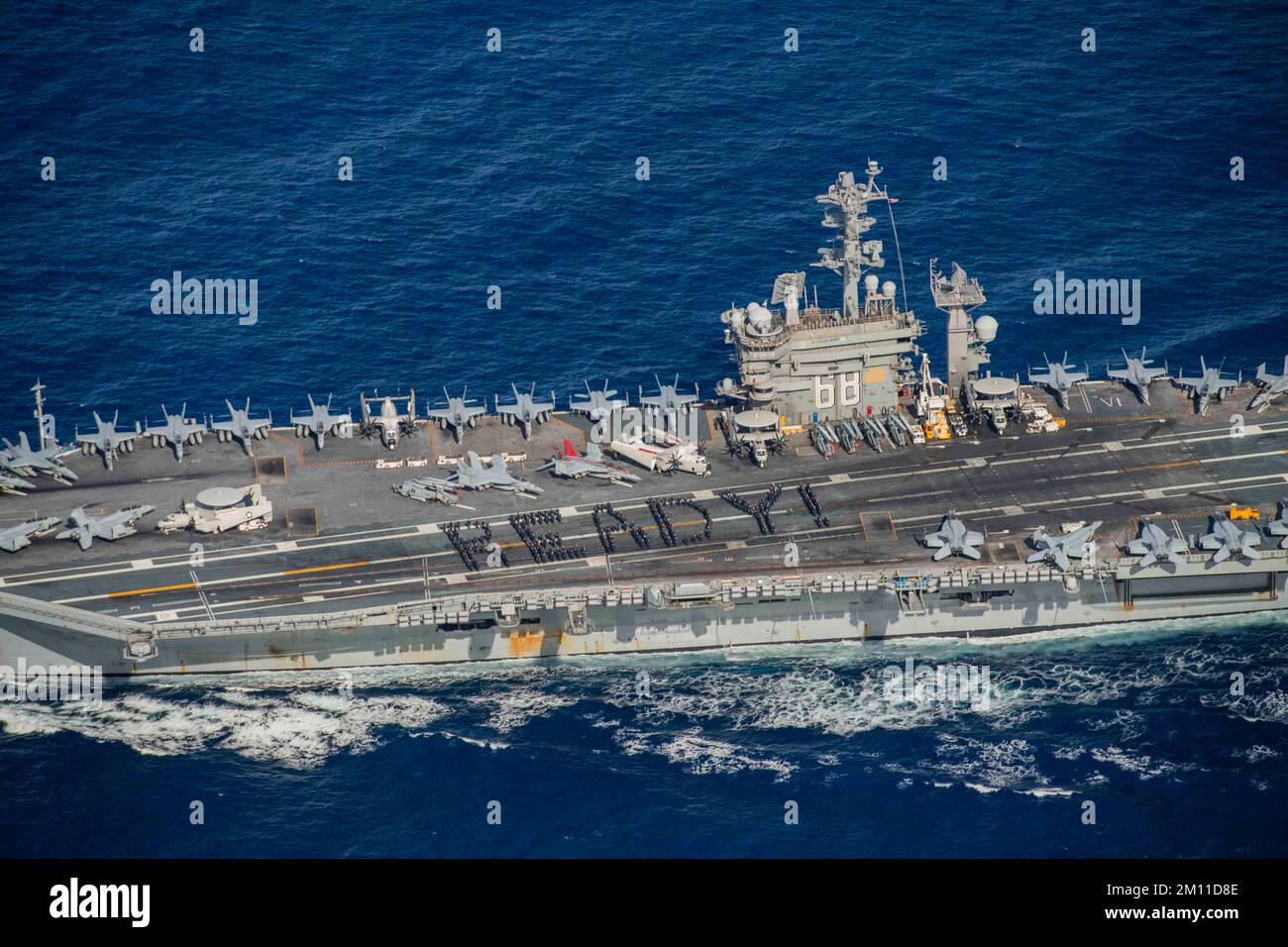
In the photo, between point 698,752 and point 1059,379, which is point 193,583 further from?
point 1059,379

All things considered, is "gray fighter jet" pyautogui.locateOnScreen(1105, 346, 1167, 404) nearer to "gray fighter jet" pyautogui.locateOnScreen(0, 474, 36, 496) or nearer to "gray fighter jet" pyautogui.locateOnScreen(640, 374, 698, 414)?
"gray fighter jet" pyautogui.locateOnScreen(640, 374, 698, 414)

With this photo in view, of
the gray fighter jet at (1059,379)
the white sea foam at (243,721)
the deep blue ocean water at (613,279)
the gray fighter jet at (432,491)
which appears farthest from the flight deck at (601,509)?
the deep blue ocean water at (613,279)

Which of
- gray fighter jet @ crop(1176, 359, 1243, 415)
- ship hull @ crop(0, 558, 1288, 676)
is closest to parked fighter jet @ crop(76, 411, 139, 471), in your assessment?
ship hull @ crop(0, 558, 1288, 676)

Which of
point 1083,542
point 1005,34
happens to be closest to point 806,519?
point 1083,542

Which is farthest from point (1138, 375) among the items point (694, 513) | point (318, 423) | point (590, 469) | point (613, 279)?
point (318, 423)

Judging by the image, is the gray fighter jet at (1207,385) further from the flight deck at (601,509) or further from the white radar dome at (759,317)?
the white radar dome at (759,317)
